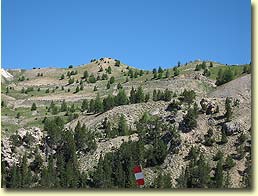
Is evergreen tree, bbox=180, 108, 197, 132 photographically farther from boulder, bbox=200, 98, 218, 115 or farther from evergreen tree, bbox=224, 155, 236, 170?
evergreen tree, bbox=224, 155, 236, 170

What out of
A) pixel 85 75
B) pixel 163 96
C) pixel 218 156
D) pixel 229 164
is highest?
pixel 85 75

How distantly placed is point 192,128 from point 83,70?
5985 cm

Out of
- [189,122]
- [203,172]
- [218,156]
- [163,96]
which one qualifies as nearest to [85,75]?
[163,96]

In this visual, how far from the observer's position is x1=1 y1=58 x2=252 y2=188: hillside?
131ft

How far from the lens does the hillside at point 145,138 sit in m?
40.1

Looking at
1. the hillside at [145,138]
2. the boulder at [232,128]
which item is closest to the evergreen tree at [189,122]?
the hillside at [145,138]

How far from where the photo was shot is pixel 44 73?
364 ft

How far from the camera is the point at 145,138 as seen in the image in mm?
50969

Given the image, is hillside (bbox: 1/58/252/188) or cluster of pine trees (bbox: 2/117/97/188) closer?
hillside (bbox: 1/58/252/188)

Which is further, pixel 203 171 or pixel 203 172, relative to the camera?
pixel 203 171

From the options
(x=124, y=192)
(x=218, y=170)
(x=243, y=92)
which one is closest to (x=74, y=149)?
(x=218, y=170)

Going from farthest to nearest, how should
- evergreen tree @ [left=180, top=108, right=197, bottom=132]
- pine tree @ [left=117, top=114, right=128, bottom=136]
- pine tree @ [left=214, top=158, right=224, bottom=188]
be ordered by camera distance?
pine tree @ [left=117, top=114, right=128, bottom=136] < evergreen tree @ [left=180, top=108, right=197, bottom=132] < pine tree @ [left=214, top=158, right=224, bottom=188]

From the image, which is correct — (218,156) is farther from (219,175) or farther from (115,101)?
(115,101)

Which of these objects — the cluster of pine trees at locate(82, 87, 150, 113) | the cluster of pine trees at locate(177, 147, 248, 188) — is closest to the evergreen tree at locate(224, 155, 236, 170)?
the cluster of pine trees at locate(177, 147, 248, 188)
